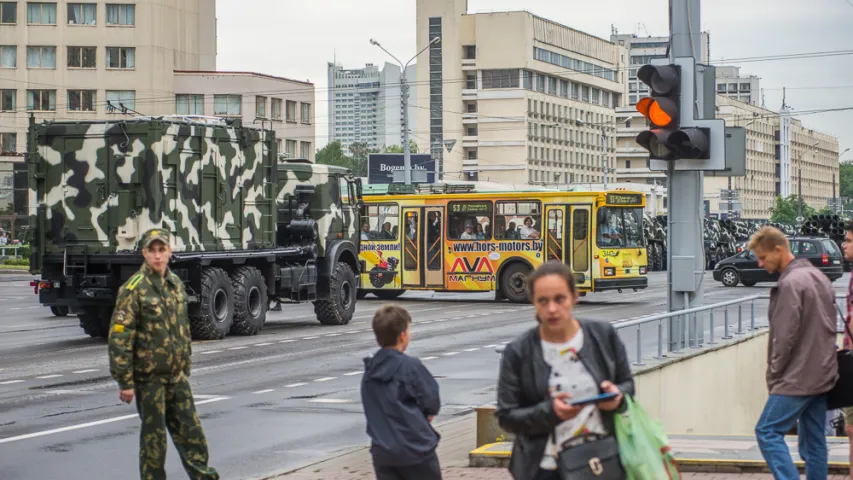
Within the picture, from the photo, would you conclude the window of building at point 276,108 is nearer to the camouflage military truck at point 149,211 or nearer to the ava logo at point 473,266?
the ava logo at point 473,266

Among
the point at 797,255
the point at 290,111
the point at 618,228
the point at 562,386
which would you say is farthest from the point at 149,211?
the point at 290,111

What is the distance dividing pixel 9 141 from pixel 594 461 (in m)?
88.4

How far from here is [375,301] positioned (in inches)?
1465

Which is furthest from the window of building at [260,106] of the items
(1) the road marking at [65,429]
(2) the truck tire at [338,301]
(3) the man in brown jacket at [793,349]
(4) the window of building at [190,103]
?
(3) the man in brown jacket at [793,349]

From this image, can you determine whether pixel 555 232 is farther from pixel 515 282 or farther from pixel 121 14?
pixel 121 14

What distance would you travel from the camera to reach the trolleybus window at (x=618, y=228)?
34.1 metres

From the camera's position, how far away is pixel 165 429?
8.78m

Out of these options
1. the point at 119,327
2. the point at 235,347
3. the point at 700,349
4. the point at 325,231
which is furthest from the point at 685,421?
the point at 325,231

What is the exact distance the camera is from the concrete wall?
12305 millimetres

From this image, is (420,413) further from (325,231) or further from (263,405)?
(325,231)

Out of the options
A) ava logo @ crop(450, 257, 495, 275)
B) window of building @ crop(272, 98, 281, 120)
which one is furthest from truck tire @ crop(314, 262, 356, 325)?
window of building @ crop(272, 98, 281, 120)

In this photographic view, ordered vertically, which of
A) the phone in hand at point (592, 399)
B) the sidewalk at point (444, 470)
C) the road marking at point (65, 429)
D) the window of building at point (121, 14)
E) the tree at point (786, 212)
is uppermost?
the window of building at point (121, 14)

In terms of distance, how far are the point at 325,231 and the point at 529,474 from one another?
72.9 ft

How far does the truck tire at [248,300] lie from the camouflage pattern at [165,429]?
14.5m
